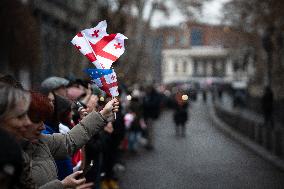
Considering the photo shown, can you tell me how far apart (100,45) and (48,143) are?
1031mm

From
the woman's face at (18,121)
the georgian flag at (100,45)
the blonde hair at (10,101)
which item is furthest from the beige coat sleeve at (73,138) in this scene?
the blonde hair at (10,101)

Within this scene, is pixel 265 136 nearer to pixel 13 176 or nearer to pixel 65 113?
pixel 65 113

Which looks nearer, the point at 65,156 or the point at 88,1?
the point at 65,156

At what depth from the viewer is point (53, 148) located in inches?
162

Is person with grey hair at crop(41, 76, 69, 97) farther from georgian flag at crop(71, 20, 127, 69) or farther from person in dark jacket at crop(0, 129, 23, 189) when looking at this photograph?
person in dark jacket at crop(0, 129, 23, 189)

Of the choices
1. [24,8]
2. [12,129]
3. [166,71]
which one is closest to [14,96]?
[12,129]

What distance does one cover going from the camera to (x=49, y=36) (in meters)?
30.6

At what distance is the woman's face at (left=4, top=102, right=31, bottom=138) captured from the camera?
305cm

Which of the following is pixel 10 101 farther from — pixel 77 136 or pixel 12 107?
pixel 77 136

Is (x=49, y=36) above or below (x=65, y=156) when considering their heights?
above

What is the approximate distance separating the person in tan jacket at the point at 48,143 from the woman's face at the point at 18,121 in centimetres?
10

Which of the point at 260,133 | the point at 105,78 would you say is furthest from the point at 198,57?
the point at 105,78

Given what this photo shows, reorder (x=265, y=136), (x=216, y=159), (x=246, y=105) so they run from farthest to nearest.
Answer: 1. (x=246, y=105)
2. (x=265, y=136)
3. (x=216, y=159)

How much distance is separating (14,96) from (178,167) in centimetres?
1069
